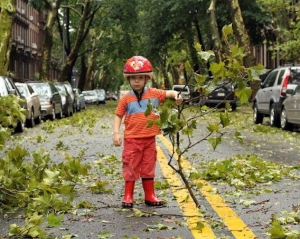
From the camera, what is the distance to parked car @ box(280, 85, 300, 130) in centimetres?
1966

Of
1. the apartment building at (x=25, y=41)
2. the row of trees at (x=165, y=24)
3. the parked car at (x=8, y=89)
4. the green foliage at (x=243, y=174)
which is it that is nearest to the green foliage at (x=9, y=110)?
the green foliage at (x=243, y=174)

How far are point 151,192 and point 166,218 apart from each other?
0.83 meters

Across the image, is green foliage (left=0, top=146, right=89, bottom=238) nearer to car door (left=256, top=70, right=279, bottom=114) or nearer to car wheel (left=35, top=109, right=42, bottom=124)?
car door (left=256, top=70, right=279, bottom=114)

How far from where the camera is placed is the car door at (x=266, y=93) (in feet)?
76.4

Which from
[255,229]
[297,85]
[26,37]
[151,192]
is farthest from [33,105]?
[26,37]

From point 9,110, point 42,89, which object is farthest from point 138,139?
point 42,89

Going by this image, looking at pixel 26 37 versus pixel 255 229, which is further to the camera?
pixel 26 37

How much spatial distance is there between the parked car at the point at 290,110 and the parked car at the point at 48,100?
34.9 ft

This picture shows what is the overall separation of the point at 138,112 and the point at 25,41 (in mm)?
81404

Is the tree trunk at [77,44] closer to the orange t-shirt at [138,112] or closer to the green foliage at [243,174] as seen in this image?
the green foliage at [243,174]

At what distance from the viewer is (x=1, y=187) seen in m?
7.36

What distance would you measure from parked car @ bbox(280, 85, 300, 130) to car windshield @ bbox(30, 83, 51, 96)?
11344mm

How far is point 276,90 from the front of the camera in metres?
22.5

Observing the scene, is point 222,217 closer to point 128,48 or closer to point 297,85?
point 297,85
